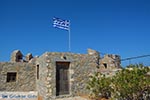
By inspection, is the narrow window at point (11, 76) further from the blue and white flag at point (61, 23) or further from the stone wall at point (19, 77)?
the blue and white flag at point (61, 23)

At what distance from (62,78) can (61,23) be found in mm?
4178

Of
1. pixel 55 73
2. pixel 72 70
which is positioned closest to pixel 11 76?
pixel 55 73

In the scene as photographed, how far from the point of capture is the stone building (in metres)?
13.0

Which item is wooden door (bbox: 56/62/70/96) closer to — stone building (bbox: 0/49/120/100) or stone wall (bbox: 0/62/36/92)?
stone building (bbox: 0/49/120/100)

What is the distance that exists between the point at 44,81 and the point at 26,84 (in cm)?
390

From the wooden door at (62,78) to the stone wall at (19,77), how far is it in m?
4.22

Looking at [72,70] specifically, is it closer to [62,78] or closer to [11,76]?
[62,78]

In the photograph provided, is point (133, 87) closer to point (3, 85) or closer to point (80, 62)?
point (80, 62)

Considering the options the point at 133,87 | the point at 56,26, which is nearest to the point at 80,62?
the point at 56,26

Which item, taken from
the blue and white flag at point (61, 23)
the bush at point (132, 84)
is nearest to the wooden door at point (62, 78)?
the blue and white flag at point (61, 23)

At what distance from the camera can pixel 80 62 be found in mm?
14102

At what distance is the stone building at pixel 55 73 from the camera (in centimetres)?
1299

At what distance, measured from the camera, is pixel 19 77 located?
1620 centimetres

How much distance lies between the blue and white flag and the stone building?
2.26m
